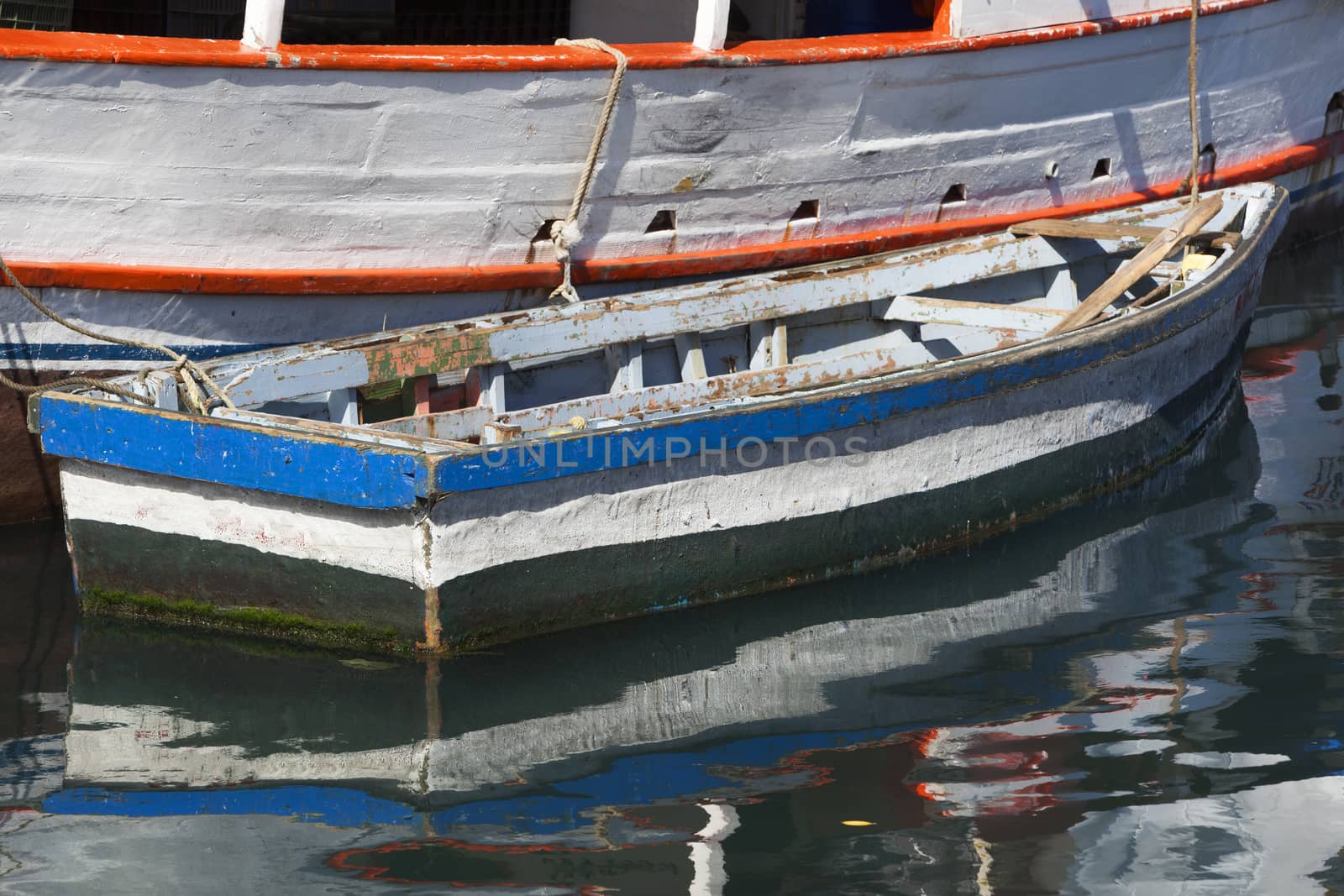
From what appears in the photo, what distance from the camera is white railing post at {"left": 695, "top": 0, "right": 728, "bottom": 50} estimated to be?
6461mm

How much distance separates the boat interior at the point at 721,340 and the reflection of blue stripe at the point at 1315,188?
84.1 inches

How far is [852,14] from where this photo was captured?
27.8ft

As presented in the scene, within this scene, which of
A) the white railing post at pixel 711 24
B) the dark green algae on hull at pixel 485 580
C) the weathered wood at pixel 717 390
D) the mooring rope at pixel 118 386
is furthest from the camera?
the white railing post at pixel 711 24

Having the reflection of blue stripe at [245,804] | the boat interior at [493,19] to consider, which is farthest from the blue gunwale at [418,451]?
the boat interior at [493,19]

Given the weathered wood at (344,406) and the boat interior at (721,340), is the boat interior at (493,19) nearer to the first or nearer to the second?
the boat interior at (721,340)

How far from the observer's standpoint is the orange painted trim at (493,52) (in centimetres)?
543

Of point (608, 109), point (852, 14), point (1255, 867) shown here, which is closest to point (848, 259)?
point (608, 109)

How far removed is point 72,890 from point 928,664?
2.42 m

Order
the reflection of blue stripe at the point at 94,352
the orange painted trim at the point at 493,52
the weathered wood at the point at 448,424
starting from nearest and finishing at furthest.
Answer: the orange painted trim at the point at 493,52 < the weathered wood at the point at 448,424 < the reflection of blue stripe at the point at 94,352

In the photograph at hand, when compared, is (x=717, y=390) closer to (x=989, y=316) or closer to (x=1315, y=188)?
(x=989, y=316)

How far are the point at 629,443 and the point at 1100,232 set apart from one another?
10.2 ft

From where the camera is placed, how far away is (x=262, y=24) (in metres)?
5.66

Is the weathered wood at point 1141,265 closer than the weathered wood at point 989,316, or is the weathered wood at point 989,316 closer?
the weathered wood at point 1141,265

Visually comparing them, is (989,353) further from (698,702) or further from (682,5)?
(682,5)
